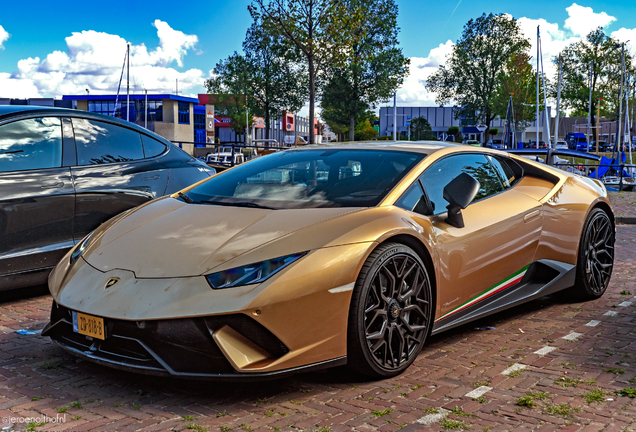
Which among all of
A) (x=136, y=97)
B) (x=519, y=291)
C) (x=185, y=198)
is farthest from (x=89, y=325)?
(x=136, y=97)

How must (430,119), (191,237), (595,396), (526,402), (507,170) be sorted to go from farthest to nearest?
(430,119)
(507,170)
(191,237)
(595,396)
(526,402)

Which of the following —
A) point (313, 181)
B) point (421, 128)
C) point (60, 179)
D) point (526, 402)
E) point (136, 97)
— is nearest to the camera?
point (526, 402)

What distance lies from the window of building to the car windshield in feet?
234

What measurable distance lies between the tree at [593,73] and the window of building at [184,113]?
4293cm

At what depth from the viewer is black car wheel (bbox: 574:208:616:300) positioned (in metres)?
5.00

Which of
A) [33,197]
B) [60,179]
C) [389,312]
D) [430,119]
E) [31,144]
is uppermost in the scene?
[430,119]

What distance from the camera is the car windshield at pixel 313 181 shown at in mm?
3576

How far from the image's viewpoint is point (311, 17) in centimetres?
1827

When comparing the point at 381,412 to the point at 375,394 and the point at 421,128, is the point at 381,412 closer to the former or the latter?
the point at 375,394

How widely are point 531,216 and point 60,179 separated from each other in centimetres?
360

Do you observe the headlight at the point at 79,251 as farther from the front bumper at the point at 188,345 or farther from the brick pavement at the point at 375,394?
the front bumper at the point at 188,345

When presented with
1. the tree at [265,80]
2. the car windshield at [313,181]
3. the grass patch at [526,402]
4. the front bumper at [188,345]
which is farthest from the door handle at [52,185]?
the tree at [265,80]

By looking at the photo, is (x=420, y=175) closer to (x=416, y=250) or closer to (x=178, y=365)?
(x=416, y=250)

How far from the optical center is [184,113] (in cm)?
7388
